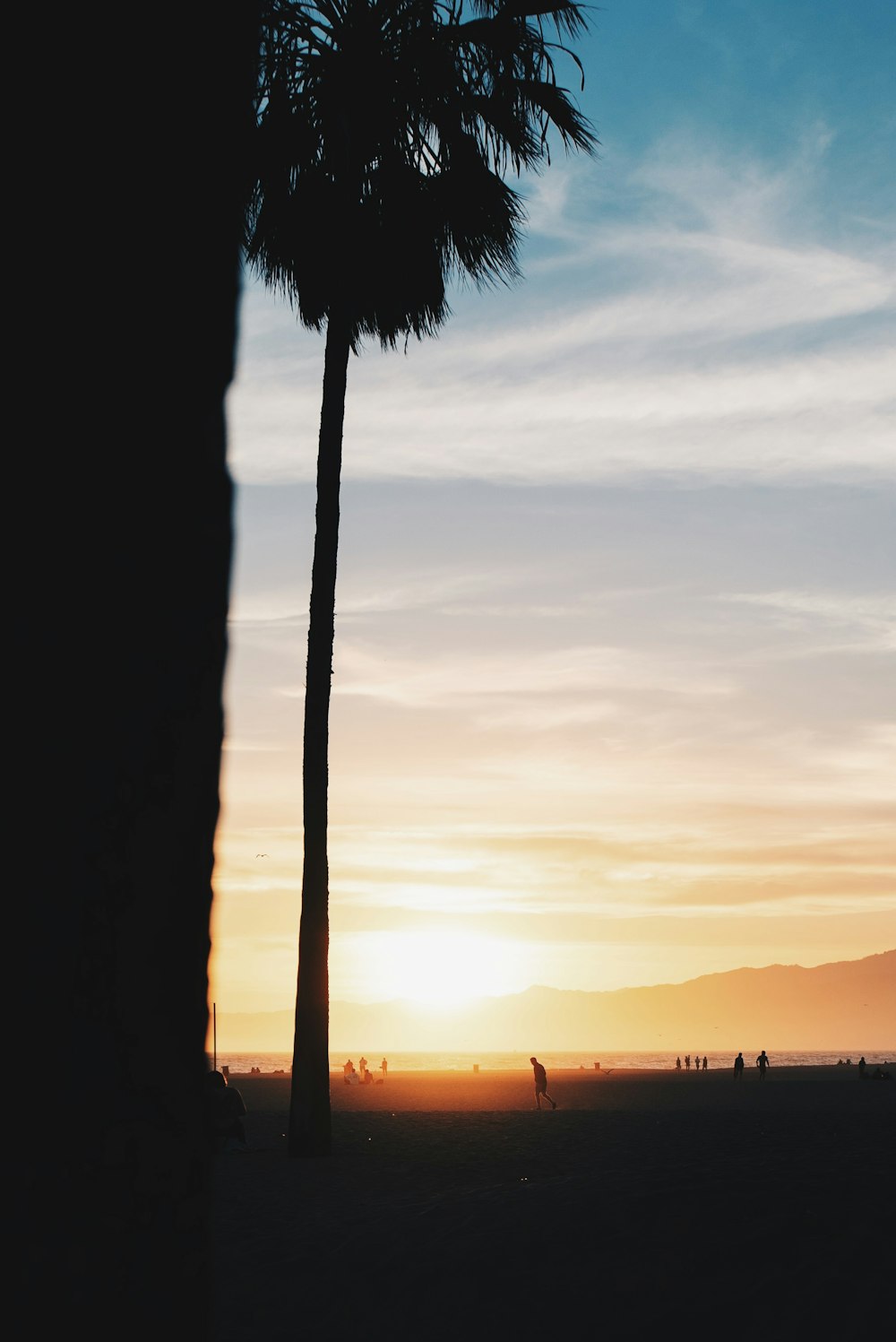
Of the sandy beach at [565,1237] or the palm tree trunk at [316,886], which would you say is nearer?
the sandy beach at [565,1237]

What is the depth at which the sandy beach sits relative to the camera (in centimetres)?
909

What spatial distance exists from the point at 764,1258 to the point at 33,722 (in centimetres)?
970

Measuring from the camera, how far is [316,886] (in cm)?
1661

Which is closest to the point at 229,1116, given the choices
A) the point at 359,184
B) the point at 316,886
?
the point at 316,886

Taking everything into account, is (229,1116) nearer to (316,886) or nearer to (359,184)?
(316,886)

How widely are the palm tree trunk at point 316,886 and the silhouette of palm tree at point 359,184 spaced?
0.06 feet

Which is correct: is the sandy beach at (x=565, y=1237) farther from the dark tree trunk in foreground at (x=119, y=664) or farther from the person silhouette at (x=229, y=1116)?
the dark tree trunk in foreground at (x=119, y=664)

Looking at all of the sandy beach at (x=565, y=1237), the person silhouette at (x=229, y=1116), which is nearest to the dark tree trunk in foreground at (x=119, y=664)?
the sandy beach at (x=565, y=1237)

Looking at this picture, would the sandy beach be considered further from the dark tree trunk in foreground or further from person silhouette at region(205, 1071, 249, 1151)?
the dark tree trunk in foreground

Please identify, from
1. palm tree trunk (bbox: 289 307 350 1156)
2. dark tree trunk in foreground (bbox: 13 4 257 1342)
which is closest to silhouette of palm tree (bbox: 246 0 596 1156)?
palm tree trunk (bbox: 289 307 350 1156)

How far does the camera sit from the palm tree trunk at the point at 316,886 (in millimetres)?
16562

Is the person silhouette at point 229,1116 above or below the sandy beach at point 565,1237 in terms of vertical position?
above

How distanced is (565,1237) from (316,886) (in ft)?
21.9

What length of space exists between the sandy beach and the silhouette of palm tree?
2.51m
